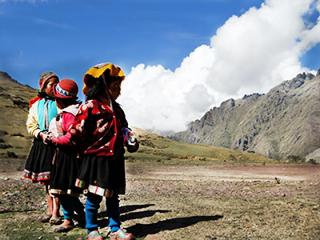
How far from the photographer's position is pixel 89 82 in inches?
275

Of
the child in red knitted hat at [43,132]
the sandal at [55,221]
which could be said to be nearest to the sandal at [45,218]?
the child in red knitted hat at [43,132]

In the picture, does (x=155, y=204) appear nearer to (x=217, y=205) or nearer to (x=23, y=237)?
(x=217, y=205)

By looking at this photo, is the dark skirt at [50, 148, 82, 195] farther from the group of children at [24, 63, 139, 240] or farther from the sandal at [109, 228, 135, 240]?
the sandal at [109, 228, 135, 240]

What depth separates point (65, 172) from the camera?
7754mm

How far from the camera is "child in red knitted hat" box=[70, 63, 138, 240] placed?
678 centimetres

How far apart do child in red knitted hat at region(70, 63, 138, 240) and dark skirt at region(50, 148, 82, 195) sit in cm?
74

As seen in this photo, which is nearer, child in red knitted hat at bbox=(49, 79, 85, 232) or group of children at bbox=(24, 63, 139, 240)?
group of children at bbox=(24, 63, 139, 240)

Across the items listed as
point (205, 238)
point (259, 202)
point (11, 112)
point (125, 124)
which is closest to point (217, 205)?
point (259, 202)

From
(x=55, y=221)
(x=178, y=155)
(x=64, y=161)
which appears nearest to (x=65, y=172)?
(x=64, y=161)

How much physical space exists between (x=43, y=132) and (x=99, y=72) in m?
2.00

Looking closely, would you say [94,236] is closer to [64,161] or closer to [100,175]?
[100,175]

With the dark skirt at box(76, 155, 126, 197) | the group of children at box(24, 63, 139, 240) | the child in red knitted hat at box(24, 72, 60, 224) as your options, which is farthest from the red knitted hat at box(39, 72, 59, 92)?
the dark skirt at box(76, 155, 126, 197)

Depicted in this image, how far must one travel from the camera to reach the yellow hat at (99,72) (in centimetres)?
688

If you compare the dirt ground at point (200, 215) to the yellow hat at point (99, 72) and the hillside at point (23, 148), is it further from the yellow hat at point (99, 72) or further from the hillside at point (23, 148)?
the hillside at point (23, 148)
